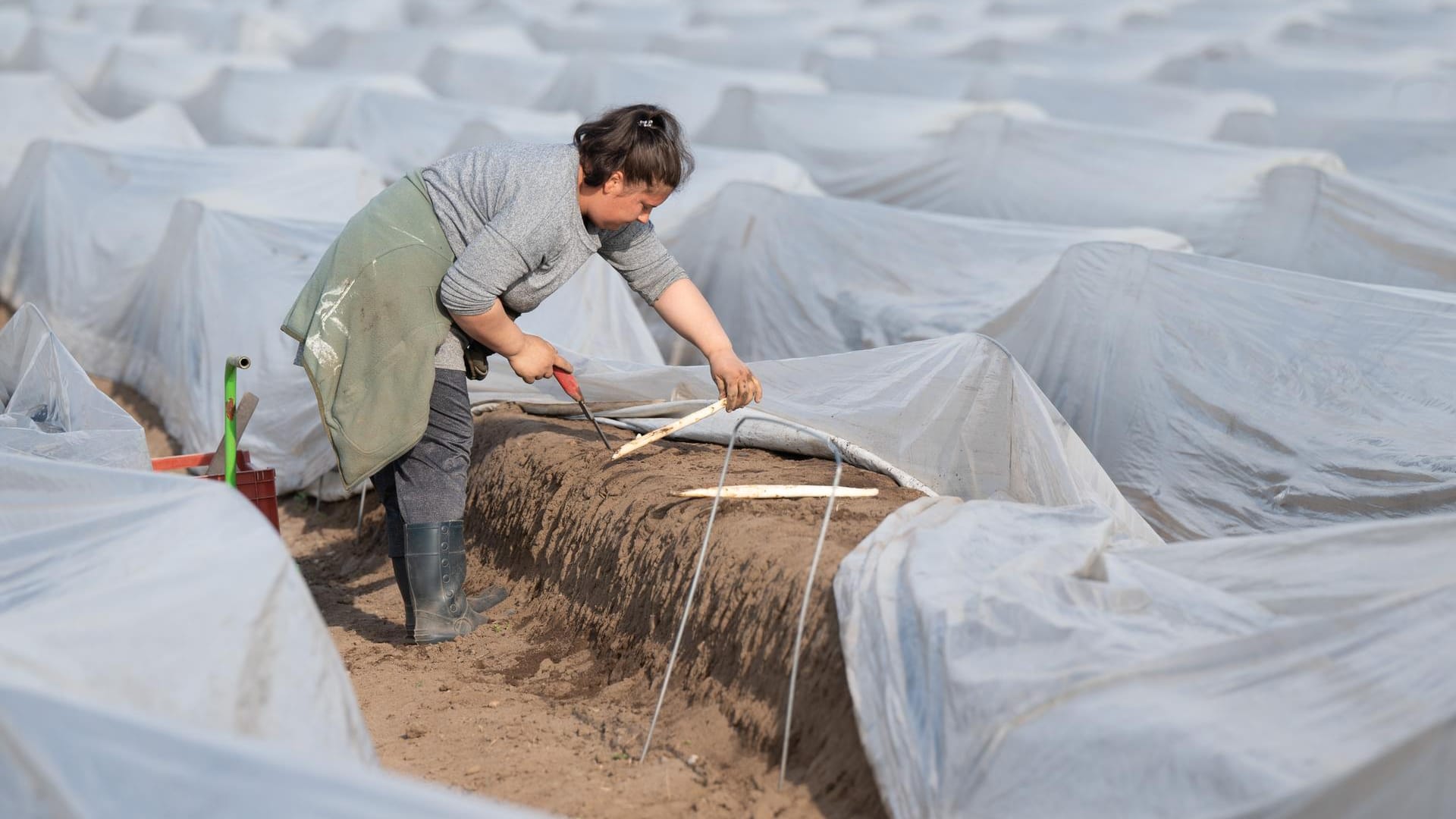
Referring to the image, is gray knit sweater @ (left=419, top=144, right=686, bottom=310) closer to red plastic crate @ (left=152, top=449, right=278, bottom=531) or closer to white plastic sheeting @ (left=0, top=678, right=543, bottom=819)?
red plastic crate @ (left=152, top=449, right=278, bottom=531)

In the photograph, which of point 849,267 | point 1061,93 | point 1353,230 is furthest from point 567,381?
point 1061,93

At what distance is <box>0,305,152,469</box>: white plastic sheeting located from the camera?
2.89 metres

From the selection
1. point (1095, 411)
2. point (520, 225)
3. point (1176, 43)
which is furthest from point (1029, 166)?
point (1176, 43)

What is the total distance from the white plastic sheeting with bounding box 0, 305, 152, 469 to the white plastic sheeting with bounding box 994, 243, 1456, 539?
2990 millimetres

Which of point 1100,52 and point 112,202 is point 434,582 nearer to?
point 112,202

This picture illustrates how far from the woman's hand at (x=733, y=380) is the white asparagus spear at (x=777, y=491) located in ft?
0.67

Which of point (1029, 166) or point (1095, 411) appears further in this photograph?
point (1029, 166)

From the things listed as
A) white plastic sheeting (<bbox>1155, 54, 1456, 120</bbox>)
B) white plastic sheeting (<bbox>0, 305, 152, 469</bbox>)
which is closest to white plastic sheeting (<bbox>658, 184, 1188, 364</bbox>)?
white plastic sheeting (<bbox>0, 305, 152, 469</bbox>)

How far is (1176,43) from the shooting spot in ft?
38.2

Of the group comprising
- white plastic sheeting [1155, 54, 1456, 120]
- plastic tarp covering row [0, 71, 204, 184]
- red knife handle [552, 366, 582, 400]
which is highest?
white plastic sheeting [1155, 54, 1456, 120]

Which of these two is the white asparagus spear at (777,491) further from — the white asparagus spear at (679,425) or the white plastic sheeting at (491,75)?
the white plastic sheeting at (491,75)

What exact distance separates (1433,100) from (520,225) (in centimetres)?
851

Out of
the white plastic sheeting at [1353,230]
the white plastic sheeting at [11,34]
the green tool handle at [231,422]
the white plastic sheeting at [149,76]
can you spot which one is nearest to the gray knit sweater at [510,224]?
the green tool handle at [231,422]

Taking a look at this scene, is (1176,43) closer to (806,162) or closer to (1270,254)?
(806,162)
